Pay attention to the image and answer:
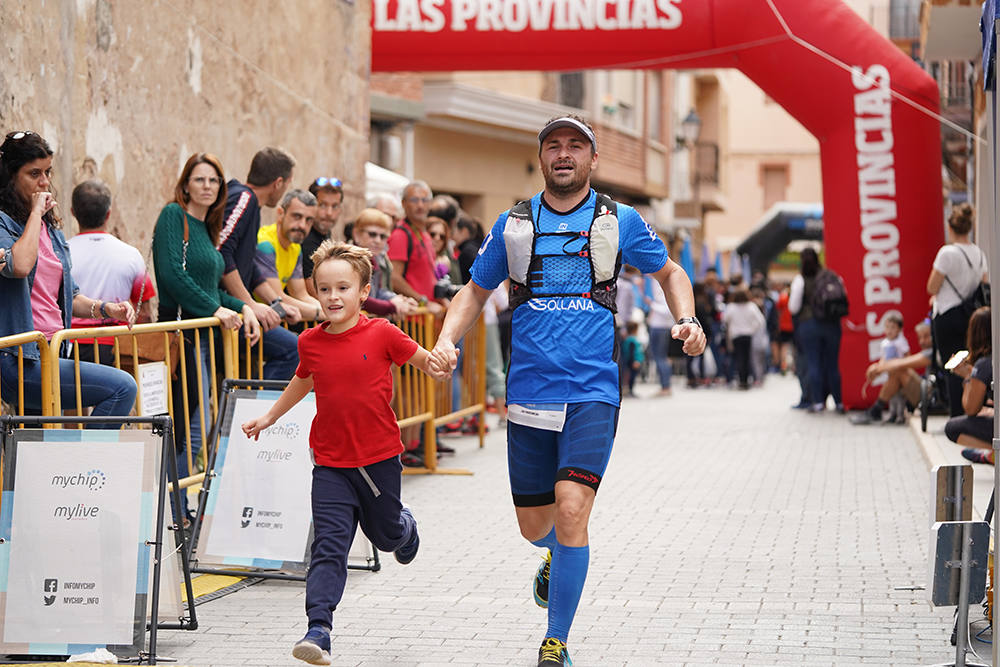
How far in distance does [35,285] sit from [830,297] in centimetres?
1030

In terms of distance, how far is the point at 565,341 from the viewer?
5293mm

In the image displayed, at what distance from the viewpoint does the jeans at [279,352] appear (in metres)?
8.53

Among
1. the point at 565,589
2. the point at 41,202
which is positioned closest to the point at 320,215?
the point at 41,202

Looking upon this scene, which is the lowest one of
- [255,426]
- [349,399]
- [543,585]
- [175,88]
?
[543,585]

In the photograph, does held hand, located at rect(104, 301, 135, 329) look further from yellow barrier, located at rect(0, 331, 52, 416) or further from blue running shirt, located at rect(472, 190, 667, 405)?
blue running shirt, located at rect(472, 190, 667, 405)

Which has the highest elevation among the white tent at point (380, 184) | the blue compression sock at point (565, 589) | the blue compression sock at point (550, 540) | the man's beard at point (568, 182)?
the white tent at point (380, 184)

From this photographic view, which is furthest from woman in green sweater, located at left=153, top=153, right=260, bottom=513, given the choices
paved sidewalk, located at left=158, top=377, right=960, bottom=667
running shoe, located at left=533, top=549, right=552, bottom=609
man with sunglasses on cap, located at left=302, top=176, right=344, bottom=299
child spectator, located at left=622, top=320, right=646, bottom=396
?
child spectator, located at left=622, top=320, right=646, bottom=396

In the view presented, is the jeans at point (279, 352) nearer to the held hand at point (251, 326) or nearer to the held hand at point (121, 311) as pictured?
the held hand at point (251, 326)

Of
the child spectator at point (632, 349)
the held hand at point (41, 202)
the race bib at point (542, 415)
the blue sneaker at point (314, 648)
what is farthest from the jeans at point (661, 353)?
the blue sneaker at point (314, 648)

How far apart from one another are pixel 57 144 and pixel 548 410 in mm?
4766

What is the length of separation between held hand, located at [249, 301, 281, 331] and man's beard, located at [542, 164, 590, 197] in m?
3.32

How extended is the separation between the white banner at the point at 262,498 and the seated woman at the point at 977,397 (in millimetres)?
4350

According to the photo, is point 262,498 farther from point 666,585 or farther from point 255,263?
point 255,263

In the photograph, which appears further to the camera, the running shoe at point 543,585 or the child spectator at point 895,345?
the child spectator at point 895,345
